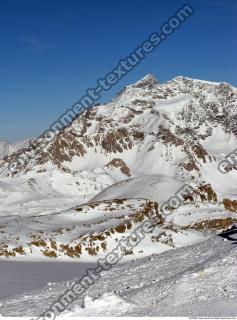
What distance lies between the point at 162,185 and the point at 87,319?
228 ft

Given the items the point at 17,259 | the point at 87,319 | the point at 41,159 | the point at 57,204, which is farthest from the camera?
the point at 41,159

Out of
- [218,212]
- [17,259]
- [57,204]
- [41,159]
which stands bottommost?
[218,212]

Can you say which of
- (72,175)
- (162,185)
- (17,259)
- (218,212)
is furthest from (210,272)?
(72,175)

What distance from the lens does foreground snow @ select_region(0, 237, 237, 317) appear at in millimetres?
12517

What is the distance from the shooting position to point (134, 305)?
13.1 meters

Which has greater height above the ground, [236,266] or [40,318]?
[40,318]

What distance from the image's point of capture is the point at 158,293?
552 inches

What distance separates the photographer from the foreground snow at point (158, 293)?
12517 millimetres

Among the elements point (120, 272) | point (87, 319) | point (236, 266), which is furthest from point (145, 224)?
point (87, 319)

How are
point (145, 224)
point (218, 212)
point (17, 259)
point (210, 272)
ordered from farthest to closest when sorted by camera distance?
point (218, 212) → point (145, 224) → point (17, 259) → point (210, 272)

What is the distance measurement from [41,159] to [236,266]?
516 ft

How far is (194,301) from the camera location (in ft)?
42.2

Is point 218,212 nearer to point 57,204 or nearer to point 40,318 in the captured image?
point 40,318

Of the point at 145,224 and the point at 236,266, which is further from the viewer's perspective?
the point at 145,224
